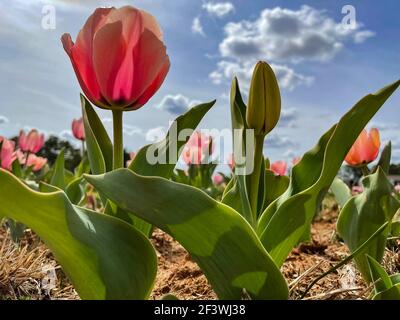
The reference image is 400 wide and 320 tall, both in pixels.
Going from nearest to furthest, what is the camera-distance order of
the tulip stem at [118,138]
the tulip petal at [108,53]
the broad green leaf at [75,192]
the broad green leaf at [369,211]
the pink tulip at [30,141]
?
1. the tulip petal at [108,53]
2. the tulip stem at [118,138]
3. the broad green leaf at [369,211]
4. the broad green leaf at [75,192]
5. the pink tulip at [30,141]

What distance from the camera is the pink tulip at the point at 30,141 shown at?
3.98 metres

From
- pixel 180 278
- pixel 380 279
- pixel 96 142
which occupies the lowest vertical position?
pixel 180 278

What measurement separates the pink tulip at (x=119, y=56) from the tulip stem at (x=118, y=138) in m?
0.03

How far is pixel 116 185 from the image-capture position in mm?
928

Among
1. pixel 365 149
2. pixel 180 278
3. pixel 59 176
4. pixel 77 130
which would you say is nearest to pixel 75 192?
pixel 59 176

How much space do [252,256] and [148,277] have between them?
0.76ft

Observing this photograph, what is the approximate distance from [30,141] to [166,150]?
3.02 metres

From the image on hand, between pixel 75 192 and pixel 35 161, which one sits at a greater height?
pixel 35 161

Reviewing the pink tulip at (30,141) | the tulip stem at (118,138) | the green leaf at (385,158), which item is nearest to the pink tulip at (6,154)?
the pink tulip at (30,141)

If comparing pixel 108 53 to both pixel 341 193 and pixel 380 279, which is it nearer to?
pixel 380 279

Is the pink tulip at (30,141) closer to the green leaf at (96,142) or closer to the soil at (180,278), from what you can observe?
the soil at (180,278)

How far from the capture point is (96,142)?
129 centimetres

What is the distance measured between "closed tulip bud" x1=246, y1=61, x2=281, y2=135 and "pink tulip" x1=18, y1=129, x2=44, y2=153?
319cm
